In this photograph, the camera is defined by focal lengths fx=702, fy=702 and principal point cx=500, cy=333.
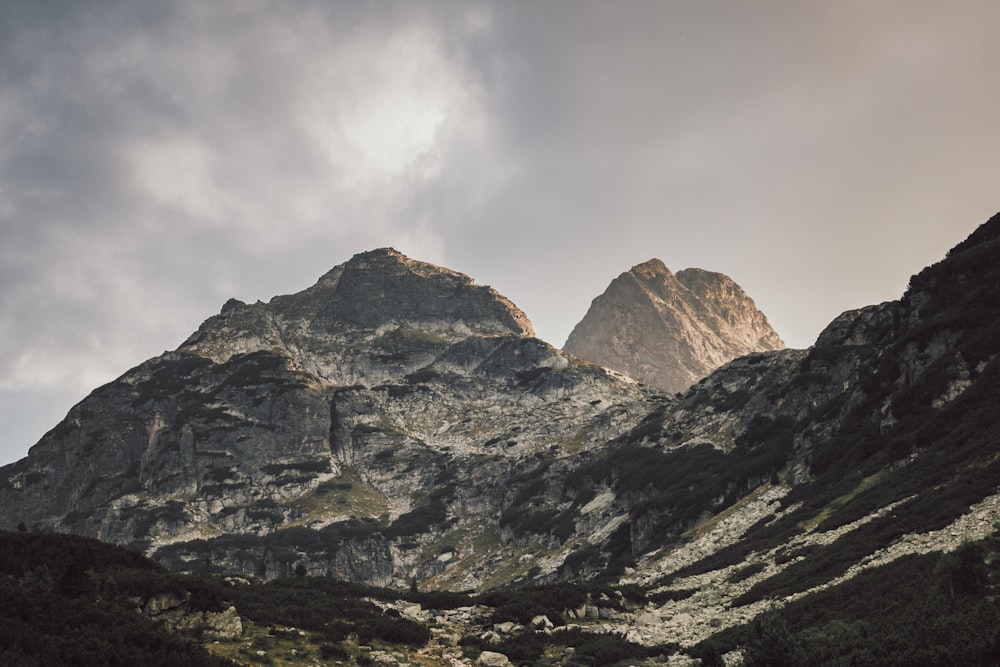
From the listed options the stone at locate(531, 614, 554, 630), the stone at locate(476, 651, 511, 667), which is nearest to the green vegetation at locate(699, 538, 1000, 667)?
the stone at locate(476, 651, 511, 667)

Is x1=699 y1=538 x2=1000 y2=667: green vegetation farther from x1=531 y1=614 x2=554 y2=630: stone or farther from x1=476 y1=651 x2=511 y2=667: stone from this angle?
x1=531 y1=614 x2=554 y2=630: stone

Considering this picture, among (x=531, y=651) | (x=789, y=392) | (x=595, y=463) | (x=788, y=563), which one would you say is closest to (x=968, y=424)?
(x=788, y=563)

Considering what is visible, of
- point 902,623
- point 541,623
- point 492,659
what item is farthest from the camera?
point 541,623

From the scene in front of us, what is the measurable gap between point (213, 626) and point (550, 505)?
522 ft

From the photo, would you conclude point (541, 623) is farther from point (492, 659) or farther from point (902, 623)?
point (902, 623)

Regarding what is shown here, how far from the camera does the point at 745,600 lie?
58.2 m

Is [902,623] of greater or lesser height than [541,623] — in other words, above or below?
below

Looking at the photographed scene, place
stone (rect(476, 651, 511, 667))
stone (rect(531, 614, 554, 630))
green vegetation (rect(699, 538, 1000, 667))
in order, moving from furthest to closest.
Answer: stone (rect(531, 614, 554, 630)), stone (rect(476, 651, 511, 667)), green vegetation (rect(699, 538, 1000, 667))

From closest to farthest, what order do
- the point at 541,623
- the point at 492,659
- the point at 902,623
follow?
the point at 902,623 → the point at 492,659 → the point at 541,623

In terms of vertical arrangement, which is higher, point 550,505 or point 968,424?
point 550,505

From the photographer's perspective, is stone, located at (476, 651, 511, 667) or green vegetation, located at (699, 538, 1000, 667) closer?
green vegetation, located at (699, 538, 1000, 667)

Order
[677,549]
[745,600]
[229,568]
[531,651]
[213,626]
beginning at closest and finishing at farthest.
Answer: [213,626] → [531,651] → [745,600] → [677,549] → [229,568]

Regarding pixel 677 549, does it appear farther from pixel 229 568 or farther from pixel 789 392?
pixel 229 568

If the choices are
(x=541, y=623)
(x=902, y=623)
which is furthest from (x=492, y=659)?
(x=902, y=623)
